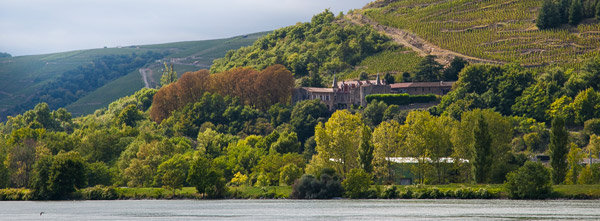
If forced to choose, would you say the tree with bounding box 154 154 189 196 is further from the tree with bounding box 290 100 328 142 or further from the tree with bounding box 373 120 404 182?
the tree with bounding box 290 100 328 142

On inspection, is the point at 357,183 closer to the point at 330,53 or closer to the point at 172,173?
the point at 172,173

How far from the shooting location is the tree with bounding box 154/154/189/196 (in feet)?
311

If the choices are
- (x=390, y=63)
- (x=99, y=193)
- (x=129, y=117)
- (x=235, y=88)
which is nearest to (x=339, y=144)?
(x=99, y=193)

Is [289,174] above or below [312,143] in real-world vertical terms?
above

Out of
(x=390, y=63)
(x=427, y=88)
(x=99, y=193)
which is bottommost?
(x=99, y=193)

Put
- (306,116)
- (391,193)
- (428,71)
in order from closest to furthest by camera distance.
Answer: (391,193) → (306,116) → (428,71)

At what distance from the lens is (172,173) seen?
94500mm

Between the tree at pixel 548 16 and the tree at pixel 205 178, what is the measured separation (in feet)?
298

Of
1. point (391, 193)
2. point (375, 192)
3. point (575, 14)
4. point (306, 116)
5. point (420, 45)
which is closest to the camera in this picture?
point (391, 193)

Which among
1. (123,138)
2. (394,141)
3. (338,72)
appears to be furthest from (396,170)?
(338,72)

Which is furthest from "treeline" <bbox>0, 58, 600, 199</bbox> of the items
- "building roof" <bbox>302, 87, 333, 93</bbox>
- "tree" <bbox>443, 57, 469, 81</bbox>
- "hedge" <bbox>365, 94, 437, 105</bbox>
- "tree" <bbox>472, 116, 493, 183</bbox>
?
"tree" <bbox>443, 57, 469, 81</bbox>

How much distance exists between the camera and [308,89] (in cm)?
15450

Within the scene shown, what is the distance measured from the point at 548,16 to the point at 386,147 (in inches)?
3112

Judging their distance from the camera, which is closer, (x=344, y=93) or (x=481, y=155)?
(x=481, y=155)
